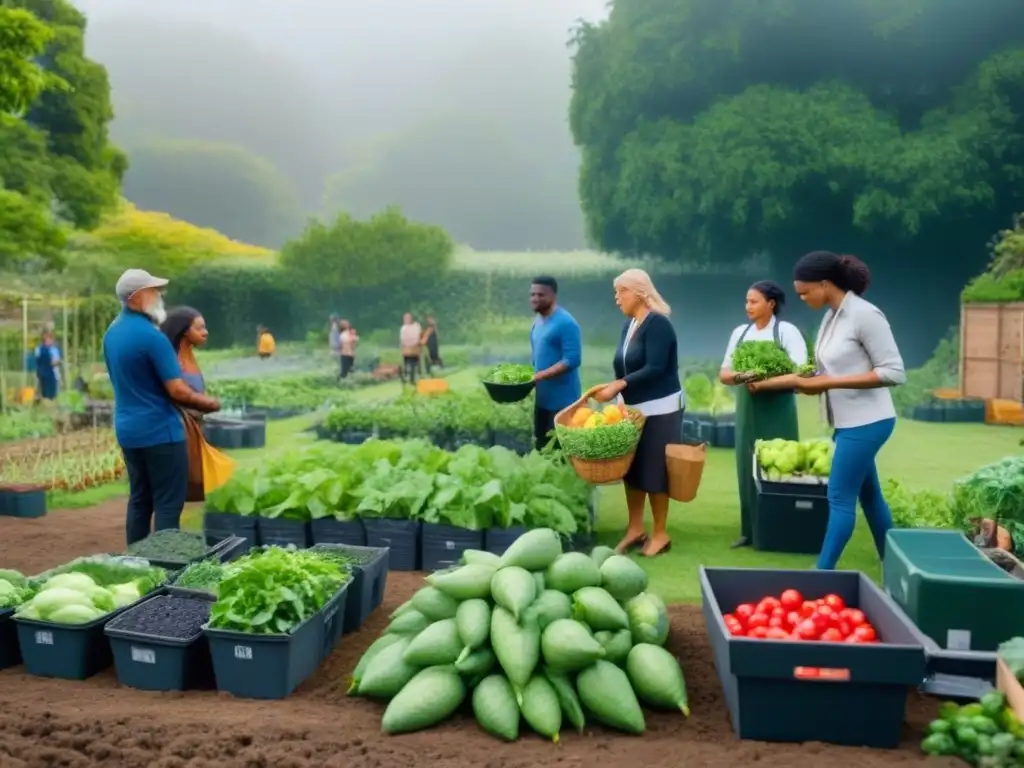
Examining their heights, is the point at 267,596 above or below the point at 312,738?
above

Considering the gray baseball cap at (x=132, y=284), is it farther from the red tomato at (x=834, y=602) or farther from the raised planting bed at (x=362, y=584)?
the red tomato at (x=834, y=602)

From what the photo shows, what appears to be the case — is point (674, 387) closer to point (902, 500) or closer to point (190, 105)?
point (902, 500)

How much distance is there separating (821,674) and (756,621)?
17.5 inches

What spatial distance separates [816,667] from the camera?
3.15 meters

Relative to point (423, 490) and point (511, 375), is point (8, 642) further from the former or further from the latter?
point (511, 375)

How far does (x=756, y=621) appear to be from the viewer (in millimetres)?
3568

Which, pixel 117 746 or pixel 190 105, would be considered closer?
pixel 117 746

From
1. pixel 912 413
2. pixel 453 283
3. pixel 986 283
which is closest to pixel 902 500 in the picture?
pixel 912 413

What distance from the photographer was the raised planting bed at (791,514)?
6.03m

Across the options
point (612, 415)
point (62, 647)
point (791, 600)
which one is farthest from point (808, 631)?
point (62, 647)

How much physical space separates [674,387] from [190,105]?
2655cm

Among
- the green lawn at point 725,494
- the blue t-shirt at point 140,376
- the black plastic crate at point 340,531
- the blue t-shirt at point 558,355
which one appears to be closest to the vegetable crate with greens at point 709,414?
the green lawn at point 725,494

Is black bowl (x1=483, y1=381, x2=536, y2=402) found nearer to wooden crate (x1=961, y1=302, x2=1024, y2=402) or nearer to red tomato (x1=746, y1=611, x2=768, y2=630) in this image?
red tomato (x1=746, y1=611, x2=768, y2=630)

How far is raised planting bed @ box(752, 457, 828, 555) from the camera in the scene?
19.8 ft
